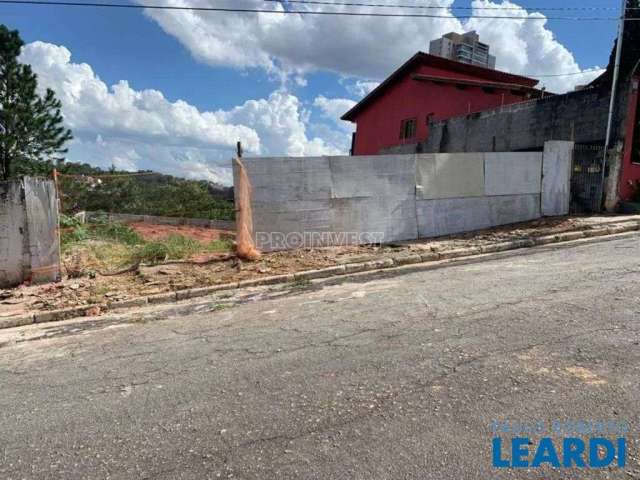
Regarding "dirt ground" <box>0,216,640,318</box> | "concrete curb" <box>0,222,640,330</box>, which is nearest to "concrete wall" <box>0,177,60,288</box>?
"dirt ground" <box>0,216,640,318</box>

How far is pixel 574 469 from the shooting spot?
2.32m

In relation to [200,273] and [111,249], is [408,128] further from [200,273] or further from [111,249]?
[200,273]

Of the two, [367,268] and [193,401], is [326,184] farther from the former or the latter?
[193,401]

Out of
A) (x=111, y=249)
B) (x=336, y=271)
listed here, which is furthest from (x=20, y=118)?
(x=336, y=271)

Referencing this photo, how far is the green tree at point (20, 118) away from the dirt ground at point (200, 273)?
1912cm

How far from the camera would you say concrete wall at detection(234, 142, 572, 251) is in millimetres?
9125

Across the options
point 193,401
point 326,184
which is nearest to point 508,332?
point 193,401

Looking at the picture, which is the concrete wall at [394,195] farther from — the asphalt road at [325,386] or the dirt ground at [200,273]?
the asphalt road at [325,386]

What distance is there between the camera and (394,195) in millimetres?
10070

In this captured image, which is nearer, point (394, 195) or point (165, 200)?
point (394, 195)

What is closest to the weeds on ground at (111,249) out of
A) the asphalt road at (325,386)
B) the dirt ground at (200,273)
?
the dirt ground at (200,273)

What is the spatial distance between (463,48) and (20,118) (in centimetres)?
2529

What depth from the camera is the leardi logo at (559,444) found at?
2369mm

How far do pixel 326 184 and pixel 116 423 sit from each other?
23.4 ft
